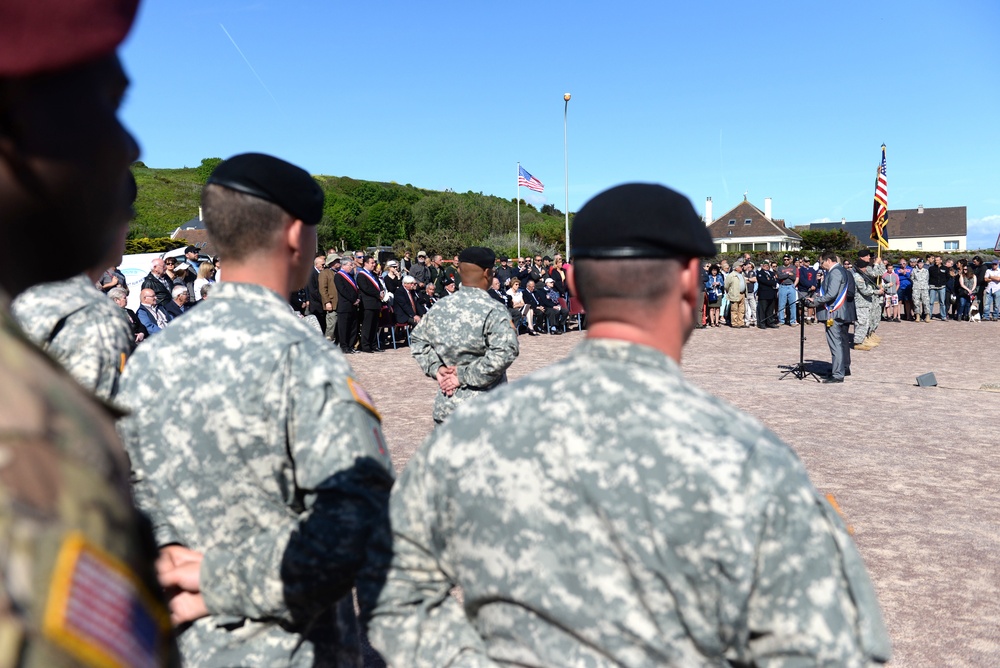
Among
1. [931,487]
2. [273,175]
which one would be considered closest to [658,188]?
[273,175]

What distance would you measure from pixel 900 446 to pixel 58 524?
9.51 meters

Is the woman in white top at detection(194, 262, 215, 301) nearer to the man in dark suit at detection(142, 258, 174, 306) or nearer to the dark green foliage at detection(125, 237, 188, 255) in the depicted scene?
the man in dark suit at detection(142, 258, 174, 306)

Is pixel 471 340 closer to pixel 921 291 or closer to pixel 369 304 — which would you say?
pixel 369 304

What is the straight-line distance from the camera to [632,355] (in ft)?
5.63

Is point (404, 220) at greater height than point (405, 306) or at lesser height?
greater

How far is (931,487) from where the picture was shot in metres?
7.42

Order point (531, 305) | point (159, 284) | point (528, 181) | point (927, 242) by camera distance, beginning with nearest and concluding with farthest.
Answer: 1. point (159, 284)
2. point (531, 305)
3. point (528, 181)
4. point (927, 242)

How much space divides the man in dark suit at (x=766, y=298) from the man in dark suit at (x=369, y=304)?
37.7ft

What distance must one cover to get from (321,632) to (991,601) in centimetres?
430

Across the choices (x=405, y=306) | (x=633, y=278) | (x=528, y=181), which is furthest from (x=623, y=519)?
(x=528, y=181)

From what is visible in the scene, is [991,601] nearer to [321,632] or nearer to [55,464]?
[321,632]

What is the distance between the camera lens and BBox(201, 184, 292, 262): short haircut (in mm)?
2285

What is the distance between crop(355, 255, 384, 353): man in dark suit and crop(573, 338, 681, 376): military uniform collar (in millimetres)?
15925

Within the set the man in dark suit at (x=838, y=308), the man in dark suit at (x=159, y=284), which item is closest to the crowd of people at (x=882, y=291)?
the man in dark suit at (x=838, y=308)
